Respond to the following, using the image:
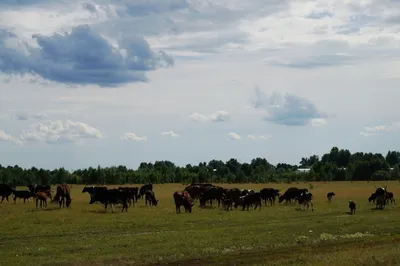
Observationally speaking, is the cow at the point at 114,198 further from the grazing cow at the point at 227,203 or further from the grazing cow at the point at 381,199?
the grazing cow at the point at 381,199

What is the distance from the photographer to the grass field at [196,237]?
78.4 ft

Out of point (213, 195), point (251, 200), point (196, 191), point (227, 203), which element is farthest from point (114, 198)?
point (196, 191)

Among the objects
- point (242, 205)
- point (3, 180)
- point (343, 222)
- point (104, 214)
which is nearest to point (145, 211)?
point (104, 214)

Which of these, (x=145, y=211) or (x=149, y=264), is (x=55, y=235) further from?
(x=145, y=211)

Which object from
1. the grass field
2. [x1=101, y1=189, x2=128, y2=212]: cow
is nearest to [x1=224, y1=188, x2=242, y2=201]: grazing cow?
the grass field

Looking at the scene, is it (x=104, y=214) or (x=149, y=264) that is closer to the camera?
(x=149, y=264)

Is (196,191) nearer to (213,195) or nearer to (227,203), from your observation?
(213,195)

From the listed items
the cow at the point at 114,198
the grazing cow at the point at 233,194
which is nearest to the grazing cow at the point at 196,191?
the grazing cow at the point at 233,194

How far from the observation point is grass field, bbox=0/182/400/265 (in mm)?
23891

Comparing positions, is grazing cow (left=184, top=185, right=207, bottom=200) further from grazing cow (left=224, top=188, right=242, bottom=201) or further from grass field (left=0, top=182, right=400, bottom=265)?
grass field (left=0, top=182, right=400, bottom=265)

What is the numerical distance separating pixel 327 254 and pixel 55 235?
47.4 feet

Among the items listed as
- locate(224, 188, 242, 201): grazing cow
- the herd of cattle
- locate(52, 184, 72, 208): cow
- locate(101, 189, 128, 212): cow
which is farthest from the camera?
locate(224, 188, 242, 201): grazing cow

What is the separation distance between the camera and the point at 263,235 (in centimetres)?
3184

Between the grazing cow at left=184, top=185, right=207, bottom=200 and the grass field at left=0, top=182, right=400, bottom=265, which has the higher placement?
the grazing cow at left=184, top=185, right=207, bottom=200
